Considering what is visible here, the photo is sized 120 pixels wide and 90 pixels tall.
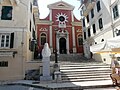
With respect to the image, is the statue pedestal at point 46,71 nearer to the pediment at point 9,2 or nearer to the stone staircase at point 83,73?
the stone staircase at point 83,73

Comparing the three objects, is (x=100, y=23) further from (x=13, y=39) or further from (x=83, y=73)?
(x=13, y=39)

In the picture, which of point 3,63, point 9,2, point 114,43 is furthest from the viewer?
point 9,2

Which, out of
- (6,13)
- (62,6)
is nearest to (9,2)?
(6,13)

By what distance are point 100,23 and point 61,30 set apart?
8296 mm

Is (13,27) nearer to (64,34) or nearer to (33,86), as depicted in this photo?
(33,86)

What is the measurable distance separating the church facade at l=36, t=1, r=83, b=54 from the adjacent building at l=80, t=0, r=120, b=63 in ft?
7.69

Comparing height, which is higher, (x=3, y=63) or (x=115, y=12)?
(x=115, y=12)

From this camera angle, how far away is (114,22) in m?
13.5

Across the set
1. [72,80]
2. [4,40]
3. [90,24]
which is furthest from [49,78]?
[90,24]

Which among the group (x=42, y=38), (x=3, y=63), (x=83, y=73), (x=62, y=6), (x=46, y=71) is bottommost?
(x=83, y=73)

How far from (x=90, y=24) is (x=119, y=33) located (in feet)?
24.0

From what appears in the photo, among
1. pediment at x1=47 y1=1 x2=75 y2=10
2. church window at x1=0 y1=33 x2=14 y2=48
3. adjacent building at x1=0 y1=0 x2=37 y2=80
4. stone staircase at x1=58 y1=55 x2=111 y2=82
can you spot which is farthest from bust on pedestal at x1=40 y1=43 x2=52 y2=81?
pediment at x1=47 y1=1 x2=75 y2=10

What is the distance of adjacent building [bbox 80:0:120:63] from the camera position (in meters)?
13.5

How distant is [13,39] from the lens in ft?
43.9
